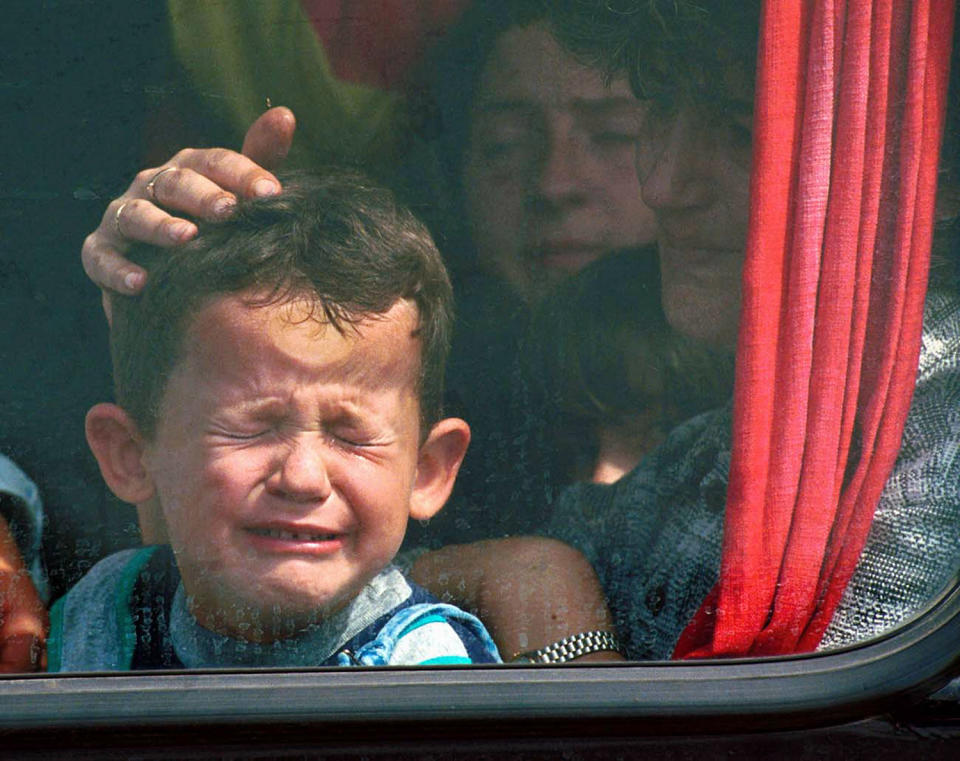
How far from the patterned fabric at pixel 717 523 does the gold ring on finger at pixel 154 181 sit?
0.62 meters

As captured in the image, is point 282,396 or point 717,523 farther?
point 717,523

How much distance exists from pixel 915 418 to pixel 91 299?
952 millimetres

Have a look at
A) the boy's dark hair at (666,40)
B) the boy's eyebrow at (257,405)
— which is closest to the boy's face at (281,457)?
the boy's eyebrow at (257,405)

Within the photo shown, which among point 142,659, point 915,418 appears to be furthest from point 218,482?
point 915,418

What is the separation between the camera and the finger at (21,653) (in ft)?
4.01

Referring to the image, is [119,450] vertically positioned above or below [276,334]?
below

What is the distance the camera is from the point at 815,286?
123cm

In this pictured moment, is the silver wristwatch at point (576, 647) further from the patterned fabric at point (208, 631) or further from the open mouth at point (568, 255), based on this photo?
the open mouth at point (568, 255)

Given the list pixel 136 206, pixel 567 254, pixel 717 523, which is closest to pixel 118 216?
pixel 136 206

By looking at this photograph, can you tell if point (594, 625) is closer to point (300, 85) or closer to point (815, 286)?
point (815, 286)

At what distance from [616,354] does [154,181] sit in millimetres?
549

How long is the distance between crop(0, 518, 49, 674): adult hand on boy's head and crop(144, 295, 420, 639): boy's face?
0.57 ft

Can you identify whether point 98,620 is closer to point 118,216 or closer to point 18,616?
point 18,616

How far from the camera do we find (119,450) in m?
1.19
